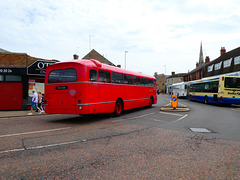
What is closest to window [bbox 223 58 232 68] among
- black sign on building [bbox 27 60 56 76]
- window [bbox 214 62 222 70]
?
window [bbox 214 62 222 70]

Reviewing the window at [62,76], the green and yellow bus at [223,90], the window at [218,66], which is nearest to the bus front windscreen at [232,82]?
the green and yellow bus at [223,90]

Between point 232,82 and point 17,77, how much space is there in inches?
779

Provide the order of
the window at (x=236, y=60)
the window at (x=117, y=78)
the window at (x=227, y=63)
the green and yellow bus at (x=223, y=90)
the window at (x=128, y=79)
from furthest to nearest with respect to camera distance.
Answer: the window at (x=227, y=63)
the window at (x=236, y=60)
the green and yellow bus at (x=223, y=90)
the window at (x=128, y=79)
the window at (x=117, y=78)

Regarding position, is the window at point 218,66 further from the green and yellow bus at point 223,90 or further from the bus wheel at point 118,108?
the bus wheel at point 118,108

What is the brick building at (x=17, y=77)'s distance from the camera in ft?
50.8

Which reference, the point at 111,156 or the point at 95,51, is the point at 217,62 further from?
the point at 111,156

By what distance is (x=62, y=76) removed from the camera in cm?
876

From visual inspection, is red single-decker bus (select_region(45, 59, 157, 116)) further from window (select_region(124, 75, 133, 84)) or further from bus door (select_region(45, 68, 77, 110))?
window (select_region(124, 75, 133, 84))

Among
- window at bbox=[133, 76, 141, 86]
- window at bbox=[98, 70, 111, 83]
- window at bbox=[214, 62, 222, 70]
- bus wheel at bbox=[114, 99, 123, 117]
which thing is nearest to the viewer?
window at bbox=[98, 70, 111, 83]

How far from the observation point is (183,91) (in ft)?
125

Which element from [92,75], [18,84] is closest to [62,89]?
[92,75]

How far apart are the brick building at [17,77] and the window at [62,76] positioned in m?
8.18

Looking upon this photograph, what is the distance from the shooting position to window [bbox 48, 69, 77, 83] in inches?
332

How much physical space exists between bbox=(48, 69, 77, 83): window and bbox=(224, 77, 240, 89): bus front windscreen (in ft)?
50.2
